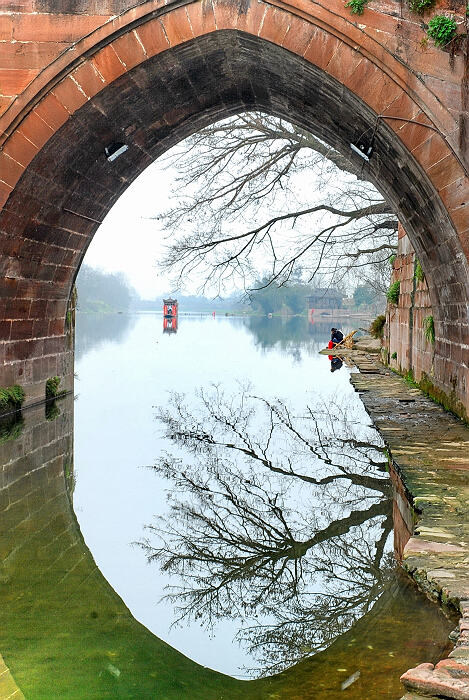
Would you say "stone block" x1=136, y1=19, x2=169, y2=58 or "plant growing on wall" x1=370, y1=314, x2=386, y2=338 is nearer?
"stone block" x1=136, y1=19, x2=169, y2=58

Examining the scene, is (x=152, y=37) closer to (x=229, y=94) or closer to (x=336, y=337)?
(x=229, y=94)

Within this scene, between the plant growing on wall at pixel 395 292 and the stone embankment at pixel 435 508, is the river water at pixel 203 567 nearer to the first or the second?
the stone embankment at pixel 435 508

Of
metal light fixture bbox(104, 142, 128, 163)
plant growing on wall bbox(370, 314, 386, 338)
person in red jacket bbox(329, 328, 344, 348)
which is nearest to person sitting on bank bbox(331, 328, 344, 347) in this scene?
person in red jacket bbox(329, 328, 344, 348)

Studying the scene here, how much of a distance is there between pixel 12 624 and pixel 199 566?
1310mm

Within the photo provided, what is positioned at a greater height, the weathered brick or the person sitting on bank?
the weathered brick

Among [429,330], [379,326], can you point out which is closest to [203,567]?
[429,330]

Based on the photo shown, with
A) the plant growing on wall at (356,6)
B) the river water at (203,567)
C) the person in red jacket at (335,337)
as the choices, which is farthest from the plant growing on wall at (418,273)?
the person in red jacket at (335,337)

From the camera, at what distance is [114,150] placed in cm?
1088

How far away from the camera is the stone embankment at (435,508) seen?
300 centimetres

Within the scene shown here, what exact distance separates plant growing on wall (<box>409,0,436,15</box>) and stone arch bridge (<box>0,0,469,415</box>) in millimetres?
65

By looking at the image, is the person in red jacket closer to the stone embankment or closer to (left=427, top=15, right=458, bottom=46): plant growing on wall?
the stone embankment

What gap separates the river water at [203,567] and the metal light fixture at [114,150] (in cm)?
374

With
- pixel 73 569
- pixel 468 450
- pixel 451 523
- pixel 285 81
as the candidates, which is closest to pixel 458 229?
pixel 468 450

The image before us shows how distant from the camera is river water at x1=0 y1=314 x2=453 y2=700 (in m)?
3.40
